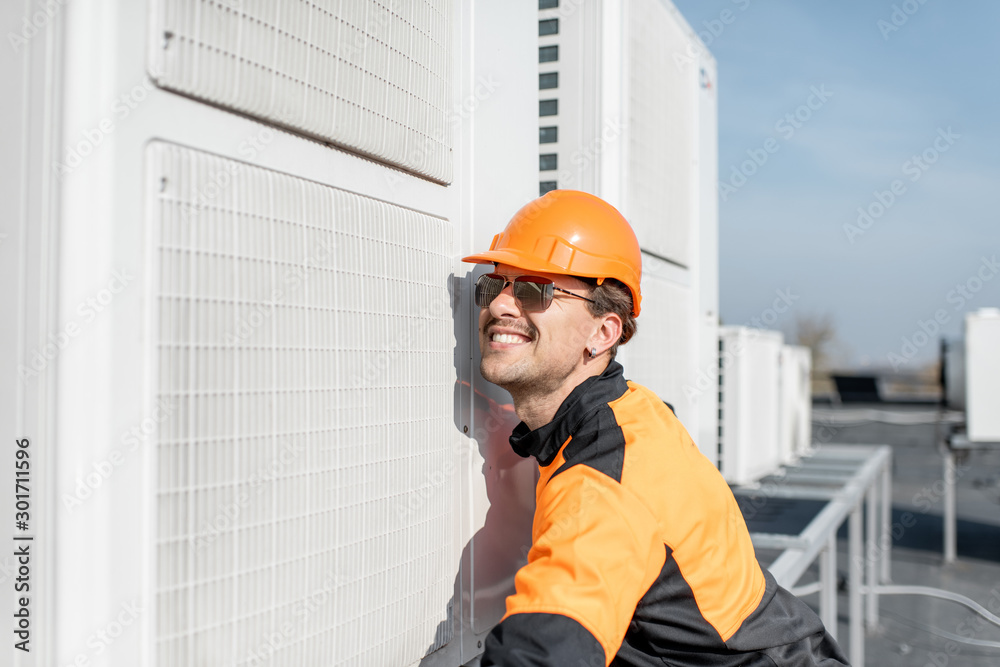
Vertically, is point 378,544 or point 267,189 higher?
point 267,189

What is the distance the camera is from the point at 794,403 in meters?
5.21

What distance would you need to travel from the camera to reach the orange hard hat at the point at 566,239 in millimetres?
1510

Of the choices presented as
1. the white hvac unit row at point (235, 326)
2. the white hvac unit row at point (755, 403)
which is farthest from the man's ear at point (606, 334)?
the white hvac unit row at point (755, 403)

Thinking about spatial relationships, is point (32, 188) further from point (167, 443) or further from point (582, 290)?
point (582, 290)

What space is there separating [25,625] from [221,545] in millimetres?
215

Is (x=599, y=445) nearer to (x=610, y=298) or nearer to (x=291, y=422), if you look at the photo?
(x=610, y=298)

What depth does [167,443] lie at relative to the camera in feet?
2.92

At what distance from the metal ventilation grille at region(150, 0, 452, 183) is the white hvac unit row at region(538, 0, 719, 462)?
60cm

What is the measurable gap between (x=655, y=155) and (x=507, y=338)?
1102 mm

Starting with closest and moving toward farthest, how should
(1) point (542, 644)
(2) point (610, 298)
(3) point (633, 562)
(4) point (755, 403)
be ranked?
1. (1) point (542, 644)
2. (3) point (633, 562)
3. (2) point (610, 298)
4. (4) point (755, 403)

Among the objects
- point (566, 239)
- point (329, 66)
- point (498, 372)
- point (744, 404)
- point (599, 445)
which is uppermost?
point (329, 66)

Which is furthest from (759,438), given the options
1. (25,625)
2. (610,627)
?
(25,625)

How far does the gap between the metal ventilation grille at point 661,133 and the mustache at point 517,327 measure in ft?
2.27

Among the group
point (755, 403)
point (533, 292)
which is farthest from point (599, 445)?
point (755, 403)
